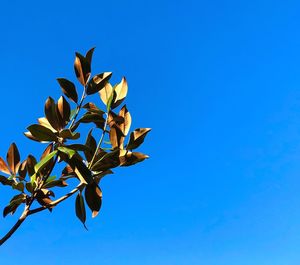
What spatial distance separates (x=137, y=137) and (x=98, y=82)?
42 centimetres

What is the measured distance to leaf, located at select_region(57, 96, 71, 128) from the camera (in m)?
2.29

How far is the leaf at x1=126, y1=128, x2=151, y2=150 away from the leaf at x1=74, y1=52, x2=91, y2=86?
0.45 m

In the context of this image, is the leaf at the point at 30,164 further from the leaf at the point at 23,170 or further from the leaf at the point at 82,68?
the leaf at the point at 82,68

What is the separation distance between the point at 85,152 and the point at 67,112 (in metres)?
0.26

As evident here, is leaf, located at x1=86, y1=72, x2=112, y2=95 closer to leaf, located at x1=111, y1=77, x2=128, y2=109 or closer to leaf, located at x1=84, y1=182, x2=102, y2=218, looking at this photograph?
leaf, located at x1=111, y1=77, x2=128, y2=109

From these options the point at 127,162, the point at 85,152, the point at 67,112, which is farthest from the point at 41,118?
the point at 127,162

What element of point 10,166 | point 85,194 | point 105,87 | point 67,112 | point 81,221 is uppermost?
point 105,87

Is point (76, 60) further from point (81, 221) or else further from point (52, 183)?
point (81, 221)

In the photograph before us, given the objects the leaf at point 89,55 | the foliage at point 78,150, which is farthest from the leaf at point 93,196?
the leaf at point 89,55

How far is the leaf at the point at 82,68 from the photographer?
2.41 metres

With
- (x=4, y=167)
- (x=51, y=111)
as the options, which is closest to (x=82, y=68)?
(x=51, y=111)

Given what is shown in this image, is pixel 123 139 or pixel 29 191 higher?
pixel 123 139

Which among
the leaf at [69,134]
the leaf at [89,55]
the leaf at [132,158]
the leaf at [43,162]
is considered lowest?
the leaf at [43,162]

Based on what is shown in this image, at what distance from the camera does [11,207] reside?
2.27 meters
